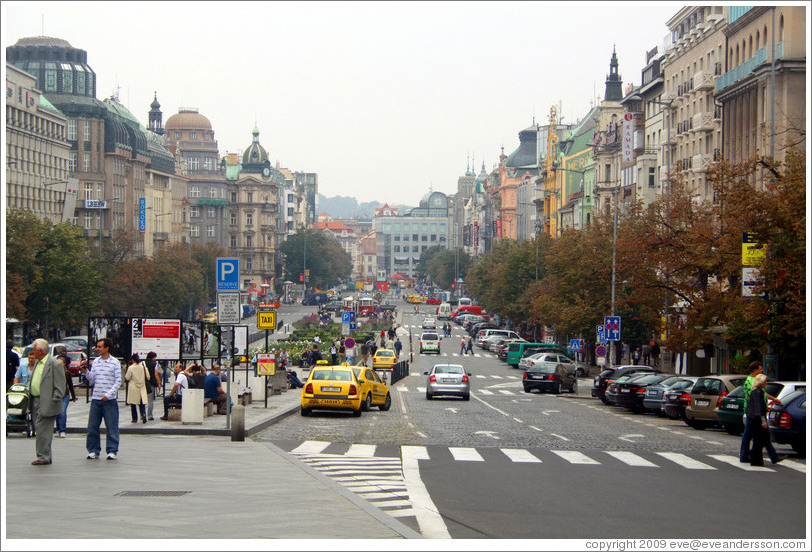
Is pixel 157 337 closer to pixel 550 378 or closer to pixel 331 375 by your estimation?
pixel 331 375

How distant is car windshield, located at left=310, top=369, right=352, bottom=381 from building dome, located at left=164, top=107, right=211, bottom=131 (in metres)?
164

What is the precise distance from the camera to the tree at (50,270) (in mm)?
64125

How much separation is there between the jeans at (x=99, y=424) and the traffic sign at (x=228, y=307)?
5.62 m

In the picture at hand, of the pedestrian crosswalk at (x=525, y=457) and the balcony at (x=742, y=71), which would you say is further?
the balcony at (x=742, y=71)

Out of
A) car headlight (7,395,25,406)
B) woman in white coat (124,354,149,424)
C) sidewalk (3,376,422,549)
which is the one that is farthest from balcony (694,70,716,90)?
car headlight (7,395,25,406)

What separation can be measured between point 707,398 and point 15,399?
16.8 meters

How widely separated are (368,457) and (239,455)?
226 centimetres

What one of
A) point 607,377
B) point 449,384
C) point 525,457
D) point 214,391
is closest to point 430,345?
point 607,377

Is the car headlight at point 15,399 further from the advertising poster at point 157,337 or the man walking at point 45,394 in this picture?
the advertising poster at point 157,337

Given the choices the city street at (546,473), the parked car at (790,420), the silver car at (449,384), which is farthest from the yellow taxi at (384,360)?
the parked car at (790,420)

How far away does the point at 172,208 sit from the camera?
167 metres

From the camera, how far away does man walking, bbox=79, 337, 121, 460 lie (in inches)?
728

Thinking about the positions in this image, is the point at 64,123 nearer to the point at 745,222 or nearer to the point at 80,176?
the point at 80,176

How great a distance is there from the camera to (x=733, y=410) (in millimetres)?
28297
